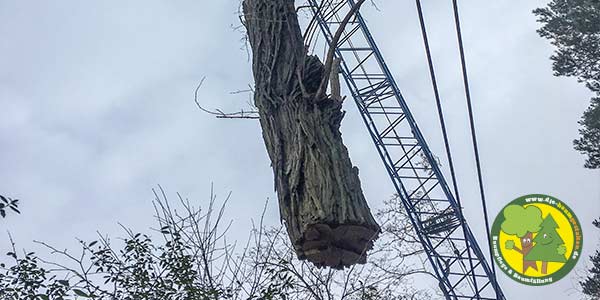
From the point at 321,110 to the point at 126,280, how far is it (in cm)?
149

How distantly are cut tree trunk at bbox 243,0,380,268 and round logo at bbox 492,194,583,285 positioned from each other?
5.88 meters

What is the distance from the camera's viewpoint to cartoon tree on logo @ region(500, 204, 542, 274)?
969 centimetres

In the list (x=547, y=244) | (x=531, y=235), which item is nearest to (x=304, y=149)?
(x=531, y=235)

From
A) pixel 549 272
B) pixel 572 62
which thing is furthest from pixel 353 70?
pixel 549 272

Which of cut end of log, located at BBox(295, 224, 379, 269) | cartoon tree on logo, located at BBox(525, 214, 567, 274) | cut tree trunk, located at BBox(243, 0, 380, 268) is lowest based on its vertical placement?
cut end of log, located at BBox(295, 224, 379, 269)

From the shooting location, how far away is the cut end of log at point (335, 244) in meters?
3.64

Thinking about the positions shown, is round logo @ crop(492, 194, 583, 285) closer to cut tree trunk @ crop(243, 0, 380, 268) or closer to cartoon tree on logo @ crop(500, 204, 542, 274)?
cartoon tree on logo @ crop(500, 204, 542, 274)

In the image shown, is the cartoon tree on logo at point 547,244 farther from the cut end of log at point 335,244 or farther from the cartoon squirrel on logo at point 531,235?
the cut end of log at point 335,244

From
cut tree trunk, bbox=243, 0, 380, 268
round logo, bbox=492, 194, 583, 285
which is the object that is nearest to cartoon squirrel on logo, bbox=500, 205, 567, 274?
round logo, bbox=492, 194, 583, 285

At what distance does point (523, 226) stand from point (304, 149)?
6655 mm

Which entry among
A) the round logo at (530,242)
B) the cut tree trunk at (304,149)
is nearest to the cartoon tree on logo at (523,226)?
the round logo at (530,242)

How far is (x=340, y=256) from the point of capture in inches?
154

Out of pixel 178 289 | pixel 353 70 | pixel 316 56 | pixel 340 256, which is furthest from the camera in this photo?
pixel 353 70

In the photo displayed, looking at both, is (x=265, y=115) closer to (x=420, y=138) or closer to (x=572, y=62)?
(x=420, y=138)
